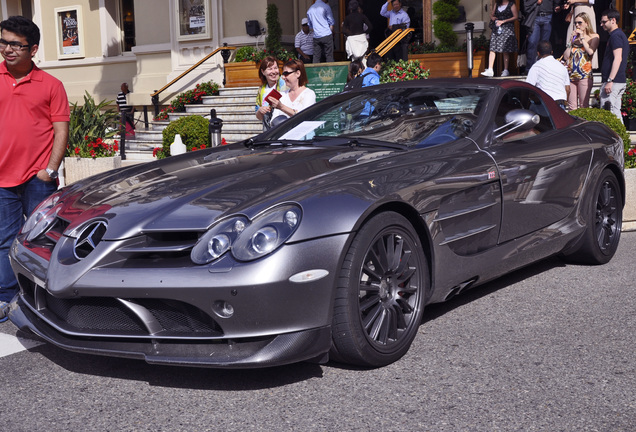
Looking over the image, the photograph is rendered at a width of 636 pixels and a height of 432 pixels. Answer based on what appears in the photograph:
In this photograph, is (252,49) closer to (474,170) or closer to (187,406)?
(474,170)

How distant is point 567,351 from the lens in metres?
3.96

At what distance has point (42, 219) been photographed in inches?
166

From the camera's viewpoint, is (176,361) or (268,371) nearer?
(176,361)

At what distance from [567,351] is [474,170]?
1.07 m

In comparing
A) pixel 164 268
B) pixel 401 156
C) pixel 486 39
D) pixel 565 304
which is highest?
pixel 486 39

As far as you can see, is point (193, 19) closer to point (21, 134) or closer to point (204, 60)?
point (204, 60)

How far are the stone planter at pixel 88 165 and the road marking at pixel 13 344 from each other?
7171 mm

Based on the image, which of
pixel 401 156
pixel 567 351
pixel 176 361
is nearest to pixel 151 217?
pixel 176 361

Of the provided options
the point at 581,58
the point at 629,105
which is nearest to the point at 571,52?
the point at 581,58

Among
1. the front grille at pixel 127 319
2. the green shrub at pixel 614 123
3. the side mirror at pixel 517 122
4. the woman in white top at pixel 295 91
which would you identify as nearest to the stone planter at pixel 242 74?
the woman in white top at pixel 295 91

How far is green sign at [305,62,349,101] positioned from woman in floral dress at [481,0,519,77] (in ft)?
8.26

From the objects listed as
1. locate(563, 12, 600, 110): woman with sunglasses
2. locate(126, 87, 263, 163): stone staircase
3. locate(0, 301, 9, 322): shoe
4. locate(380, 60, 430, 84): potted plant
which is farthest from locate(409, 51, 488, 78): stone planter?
locate(0, 301, 9, 322): shoe

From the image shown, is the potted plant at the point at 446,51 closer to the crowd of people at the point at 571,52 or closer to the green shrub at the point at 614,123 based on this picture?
A: the crowd of people at the point at 571,52

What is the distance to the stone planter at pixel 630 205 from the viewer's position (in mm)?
7879
